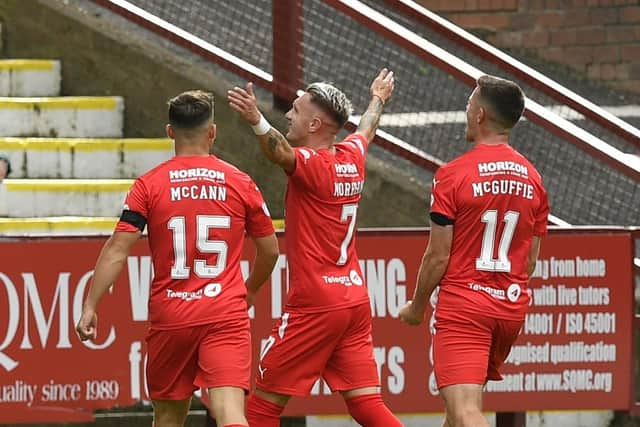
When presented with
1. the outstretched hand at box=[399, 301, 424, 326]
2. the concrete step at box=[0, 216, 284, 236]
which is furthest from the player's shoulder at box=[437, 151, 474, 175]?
the concrete step at box=[0, 216, 284, 236]

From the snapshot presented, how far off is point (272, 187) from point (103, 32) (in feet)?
5.78

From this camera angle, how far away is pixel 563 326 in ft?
30.0

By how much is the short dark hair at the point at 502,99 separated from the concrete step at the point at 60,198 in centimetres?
371

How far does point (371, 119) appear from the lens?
325 inches

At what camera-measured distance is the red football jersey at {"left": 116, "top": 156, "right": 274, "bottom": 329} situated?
23.6 feet

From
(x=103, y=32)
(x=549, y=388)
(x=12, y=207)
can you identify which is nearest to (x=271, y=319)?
(x=549, y=388)

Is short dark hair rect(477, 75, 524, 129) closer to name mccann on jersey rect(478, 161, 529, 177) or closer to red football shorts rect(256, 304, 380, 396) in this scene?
name mccann on jersey rect(478, 161, 529, 177)

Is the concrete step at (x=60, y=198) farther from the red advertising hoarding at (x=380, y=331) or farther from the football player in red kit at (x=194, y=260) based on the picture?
the football player in red kit at (x=194, y=260)

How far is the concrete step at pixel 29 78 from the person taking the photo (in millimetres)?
11273

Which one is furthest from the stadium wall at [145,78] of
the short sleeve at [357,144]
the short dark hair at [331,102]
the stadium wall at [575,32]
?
the stadium wall at [575,32]

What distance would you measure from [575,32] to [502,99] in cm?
734

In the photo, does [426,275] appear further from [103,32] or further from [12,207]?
[103,32]

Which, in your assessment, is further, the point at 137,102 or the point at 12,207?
the point at 137,102

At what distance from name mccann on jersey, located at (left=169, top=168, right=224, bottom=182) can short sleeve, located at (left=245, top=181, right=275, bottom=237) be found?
190 mm
